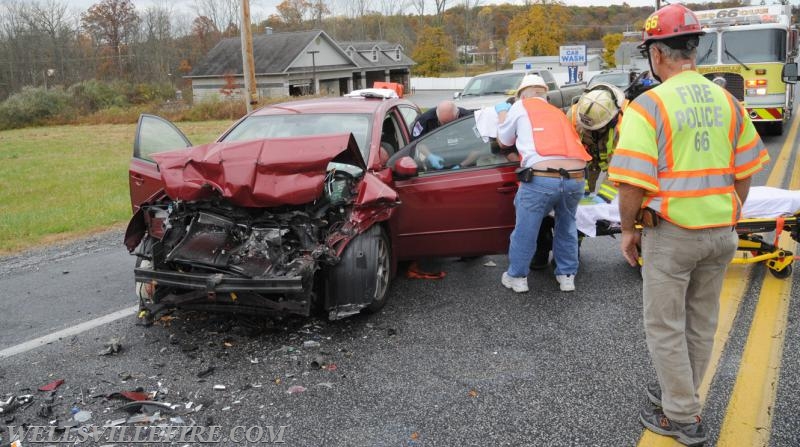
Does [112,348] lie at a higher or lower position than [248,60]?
lower

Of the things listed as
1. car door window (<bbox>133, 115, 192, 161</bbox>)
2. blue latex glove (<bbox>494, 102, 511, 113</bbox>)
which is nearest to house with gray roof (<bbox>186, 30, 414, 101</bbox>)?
car door window (<bbox>133, 115, 192, 161</bbox>)

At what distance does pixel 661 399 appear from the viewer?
3.27 metres

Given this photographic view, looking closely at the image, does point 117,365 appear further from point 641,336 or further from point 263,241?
point 641,336

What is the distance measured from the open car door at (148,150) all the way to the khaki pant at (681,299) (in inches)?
155

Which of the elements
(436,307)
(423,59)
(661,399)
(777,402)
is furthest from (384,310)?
(423,59)

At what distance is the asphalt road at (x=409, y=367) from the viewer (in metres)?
3.27

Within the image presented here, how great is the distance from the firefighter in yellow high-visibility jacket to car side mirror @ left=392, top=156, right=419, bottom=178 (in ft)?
8.00

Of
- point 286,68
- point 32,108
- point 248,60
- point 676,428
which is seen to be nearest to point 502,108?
point 676,428

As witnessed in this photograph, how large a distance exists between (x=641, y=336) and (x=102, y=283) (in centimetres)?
473

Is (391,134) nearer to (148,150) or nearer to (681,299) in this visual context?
(148,150)

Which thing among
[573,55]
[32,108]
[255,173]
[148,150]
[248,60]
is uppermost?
[573,55]

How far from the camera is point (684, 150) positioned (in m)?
2.79

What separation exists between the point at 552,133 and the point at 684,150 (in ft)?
7.32

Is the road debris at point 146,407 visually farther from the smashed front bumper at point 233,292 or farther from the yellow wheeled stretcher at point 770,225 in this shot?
the yellow wheeled stretcher at point 770,225
